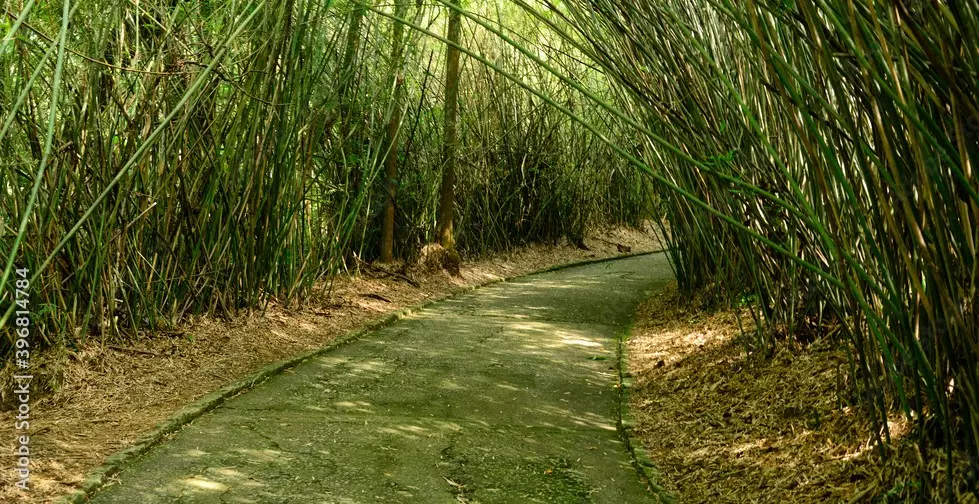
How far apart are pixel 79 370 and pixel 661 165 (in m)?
3.00

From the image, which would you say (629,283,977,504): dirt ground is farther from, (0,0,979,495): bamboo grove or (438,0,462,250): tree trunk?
(438,0,462,250): tree trunk

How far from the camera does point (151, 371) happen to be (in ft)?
13.8

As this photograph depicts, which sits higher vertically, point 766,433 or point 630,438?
point 766,433

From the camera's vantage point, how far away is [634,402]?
4.22 metres

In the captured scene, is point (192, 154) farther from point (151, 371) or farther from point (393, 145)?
point (393, 145)

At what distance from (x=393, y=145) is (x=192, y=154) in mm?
2626

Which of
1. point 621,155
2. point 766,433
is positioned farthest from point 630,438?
point 621,155

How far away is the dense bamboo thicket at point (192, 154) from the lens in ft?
12.4

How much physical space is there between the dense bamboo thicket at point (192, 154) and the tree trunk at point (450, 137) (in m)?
0.10
